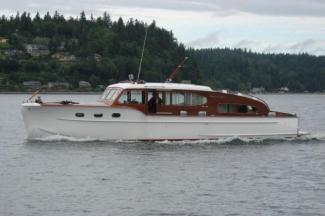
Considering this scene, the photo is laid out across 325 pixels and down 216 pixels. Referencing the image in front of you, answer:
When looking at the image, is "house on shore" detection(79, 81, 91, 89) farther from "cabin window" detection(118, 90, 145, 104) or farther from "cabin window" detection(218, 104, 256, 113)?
"cabin window" detection(118, 90, 145, 104)

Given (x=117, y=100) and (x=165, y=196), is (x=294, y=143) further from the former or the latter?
(x=165, y=196)

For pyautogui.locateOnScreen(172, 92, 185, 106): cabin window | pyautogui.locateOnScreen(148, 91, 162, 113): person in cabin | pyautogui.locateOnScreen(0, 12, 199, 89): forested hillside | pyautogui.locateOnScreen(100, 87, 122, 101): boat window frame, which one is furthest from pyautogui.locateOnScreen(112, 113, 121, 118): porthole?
pyautogui.locateOnScreen(0, 12, 199, 89): forested hillside

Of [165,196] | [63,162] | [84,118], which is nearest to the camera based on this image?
[165,196]

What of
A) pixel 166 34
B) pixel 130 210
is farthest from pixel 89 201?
pixel 166 34

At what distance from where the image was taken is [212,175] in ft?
99.9

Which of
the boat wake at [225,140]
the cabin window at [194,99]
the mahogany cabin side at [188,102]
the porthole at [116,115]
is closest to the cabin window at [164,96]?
the mahogany cabin side at [188,102]

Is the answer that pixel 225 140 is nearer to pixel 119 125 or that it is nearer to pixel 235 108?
pixel 235 108

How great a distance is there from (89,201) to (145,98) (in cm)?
1280

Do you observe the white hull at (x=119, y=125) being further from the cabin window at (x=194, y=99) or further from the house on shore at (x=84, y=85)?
the house on shore at (x=84, y=85)

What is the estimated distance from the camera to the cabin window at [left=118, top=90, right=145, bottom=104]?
37.3 metres

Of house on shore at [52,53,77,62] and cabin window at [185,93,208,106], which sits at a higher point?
house on shore at [52,53,77,62]

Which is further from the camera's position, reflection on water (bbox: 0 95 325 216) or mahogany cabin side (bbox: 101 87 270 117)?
mahogany cabin side (bbox: 101 87 270 117)

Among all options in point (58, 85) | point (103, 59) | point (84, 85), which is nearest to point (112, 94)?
point (84, 85)

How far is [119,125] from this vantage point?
123 feet
